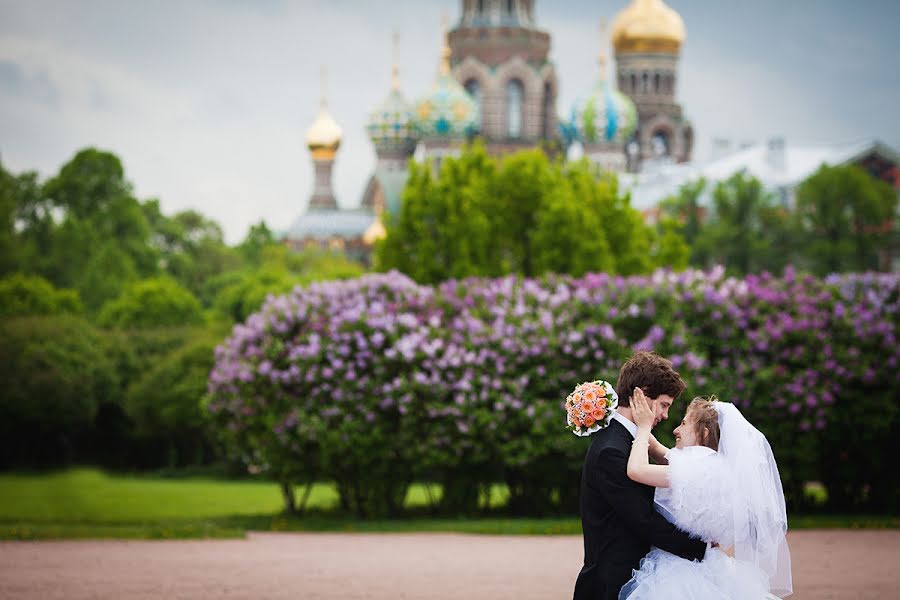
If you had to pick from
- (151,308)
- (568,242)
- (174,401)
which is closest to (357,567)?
(568,242)

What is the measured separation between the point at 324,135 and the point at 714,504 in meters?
95.2

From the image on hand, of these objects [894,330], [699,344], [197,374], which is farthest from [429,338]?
[197,374]

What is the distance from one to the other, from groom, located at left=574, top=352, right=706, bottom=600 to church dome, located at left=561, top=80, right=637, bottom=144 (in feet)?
266

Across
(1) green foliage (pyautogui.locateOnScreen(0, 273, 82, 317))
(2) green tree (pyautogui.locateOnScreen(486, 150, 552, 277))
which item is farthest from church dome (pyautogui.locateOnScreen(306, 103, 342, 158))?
(2) green tree (pyautogui.locateOnScreen(486, 150, 552, 277))

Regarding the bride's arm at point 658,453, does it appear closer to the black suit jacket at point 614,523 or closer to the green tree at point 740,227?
the black suit jacket at point 614,523

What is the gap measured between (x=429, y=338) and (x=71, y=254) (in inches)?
1404

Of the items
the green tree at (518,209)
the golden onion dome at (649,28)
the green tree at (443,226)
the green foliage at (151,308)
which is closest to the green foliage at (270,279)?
the green foliage at (151,308)

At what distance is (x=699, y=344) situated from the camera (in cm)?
2377

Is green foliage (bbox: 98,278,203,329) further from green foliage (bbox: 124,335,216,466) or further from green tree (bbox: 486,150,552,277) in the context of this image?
green tree (bbox: 486,150,552,277)

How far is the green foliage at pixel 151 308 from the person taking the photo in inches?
2207

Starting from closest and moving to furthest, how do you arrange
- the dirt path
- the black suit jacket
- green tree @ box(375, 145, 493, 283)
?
the black suit jacket → the dirt path → green tree @ box(375, 145, 493, 283)

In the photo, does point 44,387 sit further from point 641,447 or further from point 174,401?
point 641,447

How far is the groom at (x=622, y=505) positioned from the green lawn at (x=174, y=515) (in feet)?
43.1

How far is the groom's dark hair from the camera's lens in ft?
25.0
